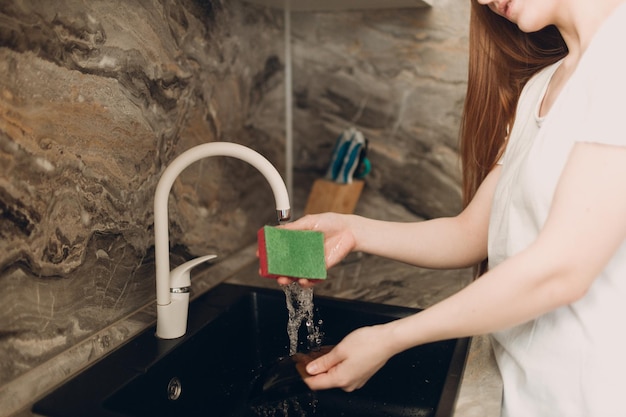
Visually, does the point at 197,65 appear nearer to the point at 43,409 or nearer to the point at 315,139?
the point at 315,139

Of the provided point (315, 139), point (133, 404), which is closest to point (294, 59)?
point (315, 139)

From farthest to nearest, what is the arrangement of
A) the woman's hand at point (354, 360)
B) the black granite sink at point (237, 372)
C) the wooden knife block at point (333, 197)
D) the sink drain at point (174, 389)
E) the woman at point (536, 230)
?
the wooden knife block at point (333, 197) < the sink drain at point (174, 389) < the black granite sink at point (237, 372) < the woman's hand at point (354, 360) < the woman at point (536, 230)

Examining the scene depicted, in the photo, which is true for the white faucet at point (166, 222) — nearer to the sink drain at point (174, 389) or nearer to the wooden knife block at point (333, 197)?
the sink drain at point (174, 389)

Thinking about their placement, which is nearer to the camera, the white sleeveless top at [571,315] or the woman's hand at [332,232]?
the white sleeveless top at [571,315]

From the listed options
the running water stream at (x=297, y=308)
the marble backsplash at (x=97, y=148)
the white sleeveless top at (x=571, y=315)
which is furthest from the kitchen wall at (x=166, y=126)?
the white sleeveless top at (x=571, y=315)

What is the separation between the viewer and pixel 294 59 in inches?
69.8

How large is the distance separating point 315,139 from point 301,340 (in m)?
0.71

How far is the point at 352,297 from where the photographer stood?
4.54ft

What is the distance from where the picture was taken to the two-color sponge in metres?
0.99

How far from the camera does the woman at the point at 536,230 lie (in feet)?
2.39

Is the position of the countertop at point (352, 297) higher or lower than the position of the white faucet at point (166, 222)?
lower

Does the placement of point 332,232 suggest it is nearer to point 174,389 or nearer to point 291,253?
point 291,253

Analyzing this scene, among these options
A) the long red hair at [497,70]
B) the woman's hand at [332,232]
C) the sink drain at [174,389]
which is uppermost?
the long red hair at [497,70]

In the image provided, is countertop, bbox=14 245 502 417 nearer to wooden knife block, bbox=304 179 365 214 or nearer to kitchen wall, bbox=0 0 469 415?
kitchen wall, bbox=0 0 469 415
